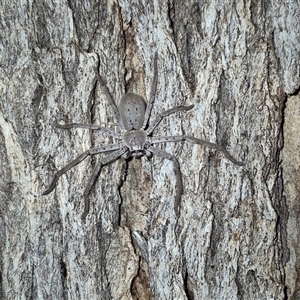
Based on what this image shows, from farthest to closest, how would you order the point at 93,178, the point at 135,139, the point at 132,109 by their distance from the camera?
1. the point at 135,139
2. the point at 132,109
3. the point at 93,178

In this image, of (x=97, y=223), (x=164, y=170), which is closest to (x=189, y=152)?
(x=164, y=170)

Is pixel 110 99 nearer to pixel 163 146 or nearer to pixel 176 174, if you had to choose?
pixel 163 146

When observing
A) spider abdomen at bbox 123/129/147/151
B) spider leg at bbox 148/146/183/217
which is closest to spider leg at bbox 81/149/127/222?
spider abdomen at bbox 123/129/147/151

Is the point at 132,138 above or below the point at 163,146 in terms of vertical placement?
above

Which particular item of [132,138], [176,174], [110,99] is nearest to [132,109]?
[110,99]

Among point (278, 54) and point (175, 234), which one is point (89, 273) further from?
point (278, 54)
